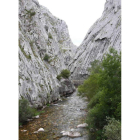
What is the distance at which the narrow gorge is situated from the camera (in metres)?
23.0

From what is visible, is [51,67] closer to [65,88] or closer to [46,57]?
[46,57]

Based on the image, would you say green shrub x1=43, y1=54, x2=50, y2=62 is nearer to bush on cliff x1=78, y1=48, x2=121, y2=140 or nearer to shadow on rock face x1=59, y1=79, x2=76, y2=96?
shadow on rock face x1=59, y1=79, x2=76, y2=96

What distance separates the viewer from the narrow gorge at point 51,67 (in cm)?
2304

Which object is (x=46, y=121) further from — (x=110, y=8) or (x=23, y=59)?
(x=110, y=8)

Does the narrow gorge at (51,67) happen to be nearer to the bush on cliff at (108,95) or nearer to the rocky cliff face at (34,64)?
the rocky cliff face at (34,64)

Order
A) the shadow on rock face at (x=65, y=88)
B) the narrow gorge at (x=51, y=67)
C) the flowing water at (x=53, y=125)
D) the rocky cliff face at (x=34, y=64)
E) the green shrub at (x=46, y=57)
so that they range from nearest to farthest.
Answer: the flowing water at (x=53, y=125), the narrow gorge at (x=51, y=67), the rocky cliff face at (x=34, y=64), the shadow on rock face at (x=65, y=88), the green shrub at (x=46, y=57)

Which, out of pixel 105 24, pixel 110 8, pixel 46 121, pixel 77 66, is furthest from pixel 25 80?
pixel 110 8

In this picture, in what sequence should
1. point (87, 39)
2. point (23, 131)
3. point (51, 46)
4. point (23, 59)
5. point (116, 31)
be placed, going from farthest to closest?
point (87, 39) → point (116, 31) → point (51, 46) → point (23, 59) → point (23, 131)

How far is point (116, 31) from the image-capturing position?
97188 mm

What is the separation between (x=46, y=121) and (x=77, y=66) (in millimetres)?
87115

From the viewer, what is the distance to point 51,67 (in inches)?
1991

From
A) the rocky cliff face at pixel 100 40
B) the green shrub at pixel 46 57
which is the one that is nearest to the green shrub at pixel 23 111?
the green shrub at pixel 46 57

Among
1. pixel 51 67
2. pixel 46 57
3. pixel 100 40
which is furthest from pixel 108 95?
pixel 100 40

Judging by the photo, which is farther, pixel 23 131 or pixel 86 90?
pixel 86 90
